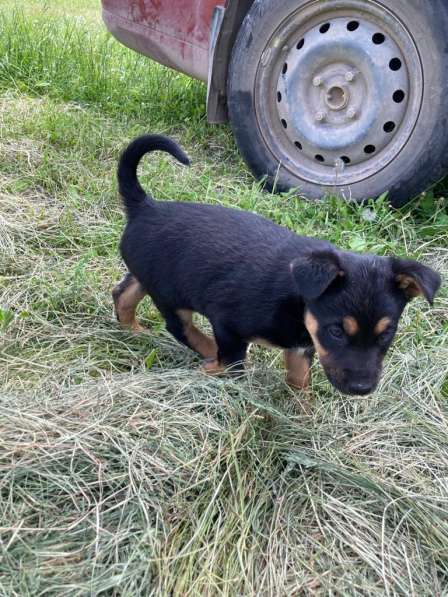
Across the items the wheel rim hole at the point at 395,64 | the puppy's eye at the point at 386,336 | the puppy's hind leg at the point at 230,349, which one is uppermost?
the wheel rim hole at the point at 395,64

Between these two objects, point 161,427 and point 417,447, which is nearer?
point 161,427

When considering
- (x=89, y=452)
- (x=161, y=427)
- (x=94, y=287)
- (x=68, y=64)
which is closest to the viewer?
(x=89, y=452)

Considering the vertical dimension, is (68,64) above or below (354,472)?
below

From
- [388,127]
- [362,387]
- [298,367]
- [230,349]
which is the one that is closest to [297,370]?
[298,367]

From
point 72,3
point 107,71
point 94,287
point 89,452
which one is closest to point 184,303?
point 94,287

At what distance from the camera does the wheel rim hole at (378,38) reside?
15.5ft

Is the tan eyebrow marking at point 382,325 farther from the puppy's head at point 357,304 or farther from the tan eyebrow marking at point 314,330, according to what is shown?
the tan eyebrow marking at point 314,330

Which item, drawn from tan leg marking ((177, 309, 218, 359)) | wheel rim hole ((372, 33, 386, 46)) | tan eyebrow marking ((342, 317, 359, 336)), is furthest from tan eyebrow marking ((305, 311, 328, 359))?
wheel rim hole ((372, 33, 386, 46))

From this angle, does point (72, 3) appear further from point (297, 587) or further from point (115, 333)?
point (297, 587)

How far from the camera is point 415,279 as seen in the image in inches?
109

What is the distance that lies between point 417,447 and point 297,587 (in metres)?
0.96

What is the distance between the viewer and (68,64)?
23.6 ft

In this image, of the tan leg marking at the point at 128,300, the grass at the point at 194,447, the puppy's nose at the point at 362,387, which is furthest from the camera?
the tan leg marking at the point at 128,300

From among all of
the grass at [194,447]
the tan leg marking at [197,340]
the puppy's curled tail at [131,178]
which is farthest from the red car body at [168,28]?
the tan leg marking at [197,340]
